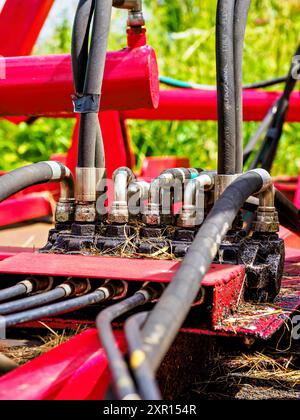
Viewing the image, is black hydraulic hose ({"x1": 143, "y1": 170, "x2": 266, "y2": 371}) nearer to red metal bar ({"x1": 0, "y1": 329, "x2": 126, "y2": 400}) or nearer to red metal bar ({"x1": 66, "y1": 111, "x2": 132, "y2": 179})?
red metal bar ({"x1": 0, "y1": 329, "x2": 126, "y2": 400})

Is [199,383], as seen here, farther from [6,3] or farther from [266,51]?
[266,51]

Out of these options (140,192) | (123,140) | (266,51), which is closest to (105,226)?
(140,192)

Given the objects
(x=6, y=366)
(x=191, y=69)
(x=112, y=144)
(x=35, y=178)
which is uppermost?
(x=191, y=69)

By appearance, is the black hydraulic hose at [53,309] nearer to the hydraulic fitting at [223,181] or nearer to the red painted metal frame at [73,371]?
the red painted metal frame at [73,371]

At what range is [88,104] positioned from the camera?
1.33 meters

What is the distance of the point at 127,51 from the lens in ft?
6.10

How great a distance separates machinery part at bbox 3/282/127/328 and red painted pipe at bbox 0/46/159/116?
794 mm

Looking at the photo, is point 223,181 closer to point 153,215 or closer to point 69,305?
point 153,215

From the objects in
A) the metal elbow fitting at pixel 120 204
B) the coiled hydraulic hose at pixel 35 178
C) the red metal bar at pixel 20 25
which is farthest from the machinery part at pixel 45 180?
the red metal bar at pixel 20 25

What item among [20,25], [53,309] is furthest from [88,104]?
[20,25]

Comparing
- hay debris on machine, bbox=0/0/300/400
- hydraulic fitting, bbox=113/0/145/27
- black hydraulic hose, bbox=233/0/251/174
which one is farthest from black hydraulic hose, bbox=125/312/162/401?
hydraulic fitting, bbox=113/0/145/27

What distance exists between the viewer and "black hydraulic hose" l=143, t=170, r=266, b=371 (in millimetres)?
789

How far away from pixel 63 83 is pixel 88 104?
0.60 m

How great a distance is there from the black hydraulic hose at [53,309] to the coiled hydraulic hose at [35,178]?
0.80ft
